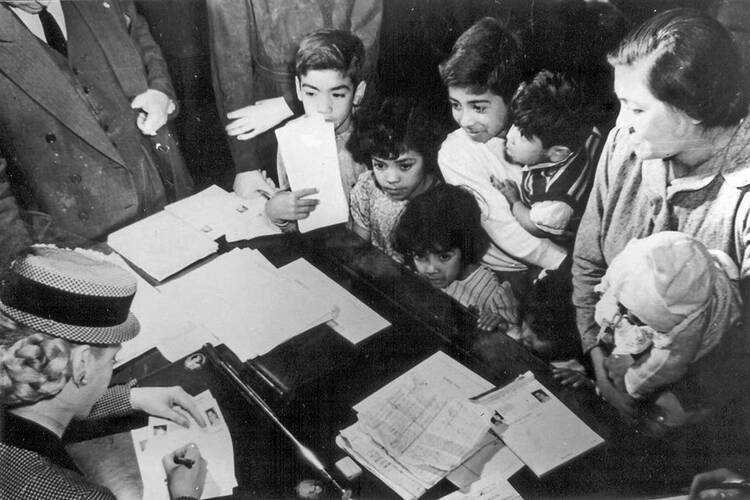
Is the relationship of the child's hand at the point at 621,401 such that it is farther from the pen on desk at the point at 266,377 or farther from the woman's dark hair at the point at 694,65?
the pen on desk at the point at 266,377

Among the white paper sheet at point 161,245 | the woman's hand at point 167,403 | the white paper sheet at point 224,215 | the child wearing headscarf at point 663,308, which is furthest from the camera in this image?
the white paper sheet at point 224,215

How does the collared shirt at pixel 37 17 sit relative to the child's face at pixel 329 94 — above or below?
above

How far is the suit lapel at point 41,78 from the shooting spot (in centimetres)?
205

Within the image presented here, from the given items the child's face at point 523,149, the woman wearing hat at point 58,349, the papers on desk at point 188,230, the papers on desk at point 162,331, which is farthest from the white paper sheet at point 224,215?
the child's face at point 523,149

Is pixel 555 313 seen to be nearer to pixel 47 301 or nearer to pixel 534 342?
pixel 534 342

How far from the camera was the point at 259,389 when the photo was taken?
82.9 inches

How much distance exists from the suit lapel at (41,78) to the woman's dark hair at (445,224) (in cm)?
117

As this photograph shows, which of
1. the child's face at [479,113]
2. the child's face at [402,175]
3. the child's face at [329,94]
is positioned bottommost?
the child's face at [402,175]

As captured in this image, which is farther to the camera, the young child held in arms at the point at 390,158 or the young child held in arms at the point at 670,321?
the young child held in arms at the point at 390,158

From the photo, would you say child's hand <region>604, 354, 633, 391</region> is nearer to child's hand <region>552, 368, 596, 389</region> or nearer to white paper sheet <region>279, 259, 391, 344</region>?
child's hand <region>552, 368, 596, 389</region>

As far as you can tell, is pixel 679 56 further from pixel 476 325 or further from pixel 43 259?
pixel 43 259

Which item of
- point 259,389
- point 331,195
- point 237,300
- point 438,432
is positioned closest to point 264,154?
point 331,195

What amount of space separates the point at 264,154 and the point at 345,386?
3.26ft

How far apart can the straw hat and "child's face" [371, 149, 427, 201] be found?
37.3 inches
